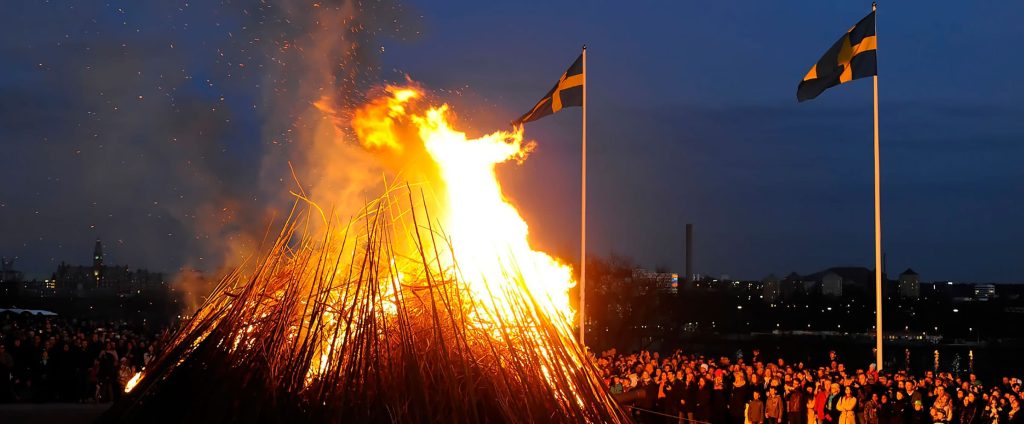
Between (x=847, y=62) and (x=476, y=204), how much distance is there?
8696 millimetres

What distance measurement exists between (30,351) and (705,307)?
62.4 meters

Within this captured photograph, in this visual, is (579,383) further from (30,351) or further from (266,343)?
(30,351)

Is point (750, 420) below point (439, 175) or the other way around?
below

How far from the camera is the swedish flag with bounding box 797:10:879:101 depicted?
16.5 metres

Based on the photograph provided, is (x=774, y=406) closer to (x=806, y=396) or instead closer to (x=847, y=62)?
(x=806, y=396)

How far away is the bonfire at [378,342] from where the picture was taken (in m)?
8.24

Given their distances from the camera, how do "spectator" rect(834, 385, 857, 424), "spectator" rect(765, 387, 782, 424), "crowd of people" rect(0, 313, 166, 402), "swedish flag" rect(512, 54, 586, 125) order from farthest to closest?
"swedish flag" rect(512, 54, 586, 125)
"crowd of people" rect(0, 313, 166, 402)
"spectator" rect(765, 387, 782, 424)
"spectator" rect(834, 385, 857, 424)

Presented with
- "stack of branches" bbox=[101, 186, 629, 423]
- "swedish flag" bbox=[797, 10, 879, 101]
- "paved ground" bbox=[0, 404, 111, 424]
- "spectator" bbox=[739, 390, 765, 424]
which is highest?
"swedish flag" bbox=[797, 10, 879, 101]

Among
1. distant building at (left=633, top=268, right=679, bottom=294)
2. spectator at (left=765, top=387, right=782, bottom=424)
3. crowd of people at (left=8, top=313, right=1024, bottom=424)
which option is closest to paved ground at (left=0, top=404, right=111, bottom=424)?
crowd of people at (left=8, top=313, right=1024, bottom=424)

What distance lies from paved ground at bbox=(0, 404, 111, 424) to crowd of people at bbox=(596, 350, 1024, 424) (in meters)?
7.61

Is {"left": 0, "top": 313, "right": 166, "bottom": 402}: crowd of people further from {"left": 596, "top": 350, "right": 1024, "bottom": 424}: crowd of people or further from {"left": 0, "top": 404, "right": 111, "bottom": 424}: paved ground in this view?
{"left": 596, "top": 350, "right": 1024, "bottom": 424}: crowd of people

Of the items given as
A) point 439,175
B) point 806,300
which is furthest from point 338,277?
point 806,300

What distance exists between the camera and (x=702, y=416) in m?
15.5

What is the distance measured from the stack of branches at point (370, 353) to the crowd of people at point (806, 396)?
3.63 m
